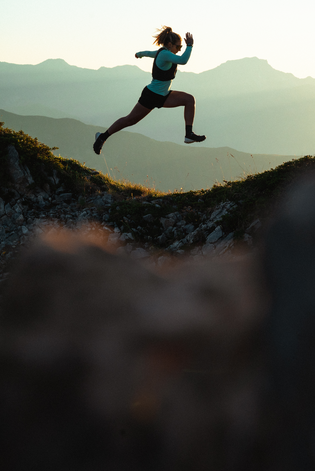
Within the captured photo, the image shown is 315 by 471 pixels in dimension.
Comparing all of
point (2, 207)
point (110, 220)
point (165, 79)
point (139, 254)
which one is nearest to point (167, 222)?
point (139, 254)

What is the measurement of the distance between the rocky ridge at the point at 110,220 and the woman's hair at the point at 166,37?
329cm

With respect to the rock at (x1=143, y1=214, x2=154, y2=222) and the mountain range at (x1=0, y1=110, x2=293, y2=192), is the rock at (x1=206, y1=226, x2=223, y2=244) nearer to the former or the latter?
the rock at (x1=143, y1=214, x2=154, y2=222)

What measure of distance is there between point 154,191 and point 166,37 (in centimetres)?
371

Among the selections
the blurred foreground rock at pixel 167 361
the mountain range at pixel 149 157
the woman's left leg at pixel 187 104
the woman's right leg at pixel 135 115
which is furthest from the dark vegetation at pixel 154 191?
the mountain range at pixel 149 157

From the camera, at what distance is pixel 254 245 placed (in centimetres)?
530

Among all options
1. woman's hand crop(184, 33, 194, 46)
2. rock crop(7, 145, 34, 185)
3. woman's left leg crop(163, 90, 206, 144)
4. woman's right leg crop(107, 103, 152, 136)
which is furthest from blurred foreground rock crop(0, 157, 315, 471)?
woman's hand crop(184, 33, 194, 46)

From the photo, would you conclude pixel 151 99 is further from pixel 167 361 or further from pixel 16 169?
pixel 167 361

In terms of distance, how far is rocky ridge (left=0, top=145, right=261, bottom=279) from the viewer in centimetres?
607

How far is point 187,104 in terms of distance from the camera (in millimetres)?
6238

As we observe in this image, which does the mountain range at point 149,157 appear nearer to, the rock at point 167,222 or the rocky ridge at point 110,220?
the rocky ridge at point 110,220

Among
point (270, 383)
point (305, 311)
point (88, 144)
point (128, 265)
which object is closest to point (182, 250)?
point (128, 265)

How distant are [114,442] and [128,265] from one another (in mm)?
3140

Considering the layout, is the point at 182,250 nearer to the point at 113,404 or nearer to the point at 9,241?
the point at 113,404

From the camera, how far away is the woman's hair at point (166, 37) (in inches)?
223
